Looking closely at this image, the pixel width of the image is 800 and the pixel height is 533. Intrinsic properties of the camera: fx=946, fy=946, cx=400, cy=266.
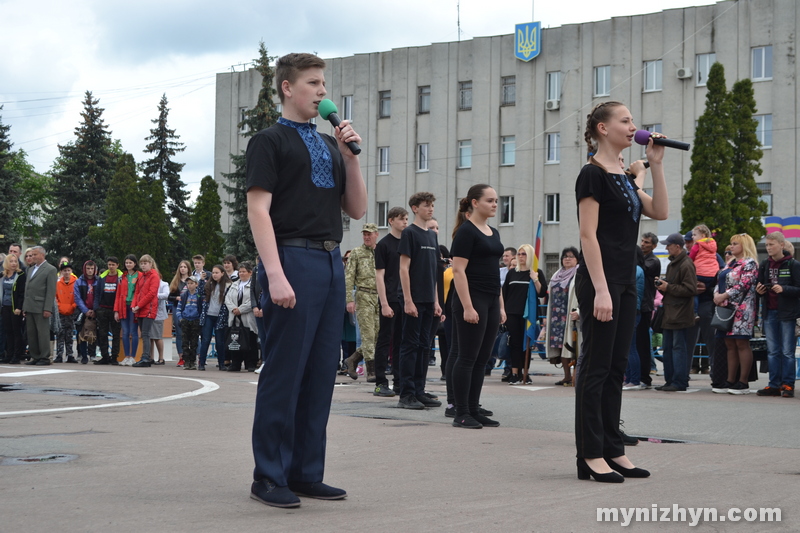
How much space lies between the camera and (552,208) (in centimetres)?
5097

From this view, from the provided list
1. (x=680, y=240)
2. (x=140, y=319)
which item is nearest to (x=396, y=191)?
(x=140, y=319)

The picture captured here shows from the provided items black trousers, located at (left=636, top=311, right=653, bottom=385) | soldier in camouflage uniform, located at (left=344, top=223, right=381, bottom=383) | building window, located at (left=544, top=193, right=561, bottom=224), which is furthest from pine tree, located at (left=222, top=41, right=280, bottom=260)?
black trousers, located at (left=636, top=311, right=653, bottom=385)

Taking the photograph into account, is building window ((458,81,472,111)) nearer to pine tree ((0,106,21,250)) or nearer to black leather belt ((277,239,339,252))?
pine tree ((0,106,21,250))

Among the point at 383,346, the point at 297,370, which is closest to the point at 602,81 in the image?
the point at 383,346

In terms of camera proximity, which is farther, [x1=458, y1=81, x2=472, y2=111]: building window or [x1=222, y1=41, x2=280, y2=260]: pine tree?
[x1=458, y1=81, x2=472, y2=111]: building window

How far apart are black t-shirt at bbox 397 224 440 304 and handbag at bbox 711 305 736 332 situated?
468 cm

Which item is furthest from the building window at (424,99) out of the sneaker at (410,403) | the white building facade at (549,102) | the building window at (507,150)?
the sneaker at (410,403)

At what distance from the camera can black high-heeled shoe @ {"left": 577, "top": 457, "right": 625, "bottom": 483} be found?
520 centimetres

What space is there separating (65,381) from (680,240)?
8.75 metres

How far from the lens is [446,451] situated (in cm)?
644

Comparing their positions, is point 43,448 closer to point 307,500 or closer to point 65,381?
point 307,500

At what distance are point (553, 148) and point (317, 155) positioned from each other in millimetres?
47295

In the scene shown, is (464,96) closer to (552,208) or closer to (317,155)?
(552,208)

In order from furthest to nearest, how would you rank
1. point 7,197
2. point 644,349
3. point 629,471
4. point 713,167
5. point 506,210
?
point 7,197, point 506,210, point 713,167, point 644,349, point 629,471
